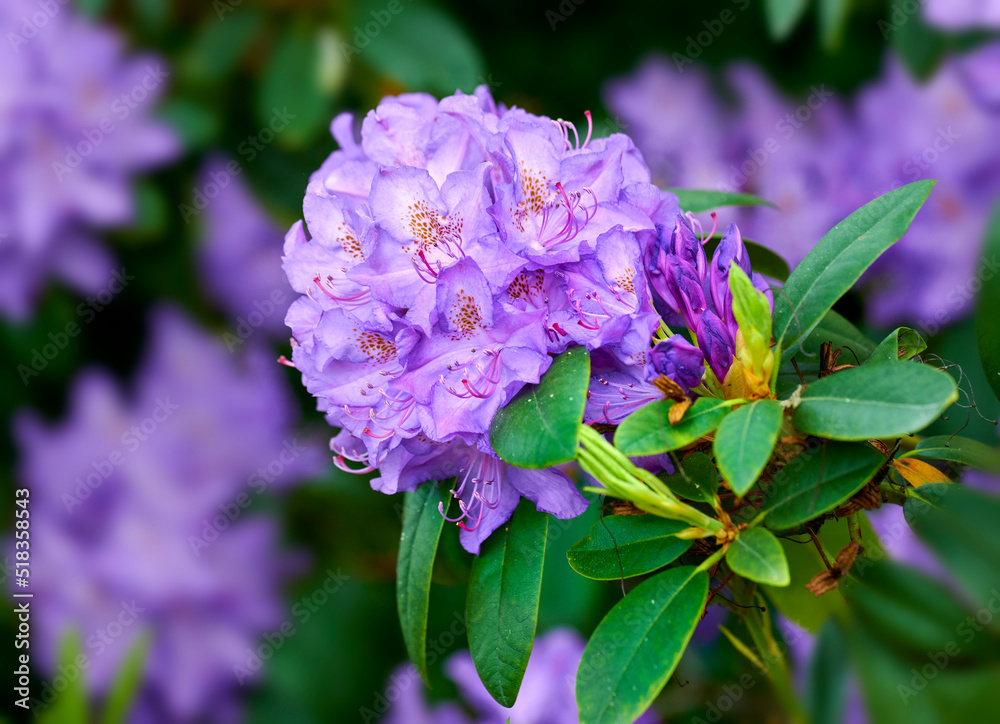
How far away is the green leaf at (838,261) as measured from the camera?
20.1 inches

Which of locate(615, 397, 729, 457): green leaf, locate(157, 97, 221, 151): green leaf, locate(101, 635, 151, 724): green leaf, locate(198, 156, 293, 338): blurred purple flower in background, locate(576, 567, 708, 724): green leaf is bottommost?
locate(101, 635, 151, 724): green leaf

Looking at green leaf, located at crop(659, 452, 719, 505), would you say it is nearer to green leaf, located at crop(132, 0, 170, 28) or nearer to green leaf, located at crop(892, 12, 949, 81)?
green leaf, located at crop(892, 12, 949, 81)

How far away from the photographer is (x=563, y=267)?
52 centimetres

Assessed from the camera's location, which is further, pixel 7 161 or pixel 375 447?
pixel 7 161

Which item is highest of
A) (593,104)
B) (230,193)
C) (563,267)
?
(563,267)

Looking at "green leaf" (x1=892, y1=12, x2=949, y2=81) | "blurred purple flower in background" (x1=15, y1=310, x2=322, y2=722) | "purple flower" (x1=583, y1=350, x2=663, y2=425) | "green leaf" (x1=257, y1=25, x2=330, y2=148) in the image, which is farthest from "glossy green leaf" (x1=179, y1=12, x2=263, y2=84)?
"purple flower" (x1=583, y1=350, x2=663, y2=425)

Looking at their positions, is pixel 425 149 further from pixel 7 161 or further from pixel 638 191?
pixel 7 161

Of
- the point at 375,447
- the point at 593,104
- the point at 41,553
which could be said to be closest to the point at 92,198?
the point at 41,553

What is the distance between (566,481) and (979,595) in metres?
0.28

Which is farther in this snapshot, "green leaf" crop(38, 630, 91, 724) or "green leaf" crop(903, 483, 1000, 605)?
"green leaf" crop(38, 630, 91, 724)

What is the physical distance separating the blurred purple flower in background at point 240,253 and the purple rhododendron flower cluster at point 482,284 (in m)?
0.90

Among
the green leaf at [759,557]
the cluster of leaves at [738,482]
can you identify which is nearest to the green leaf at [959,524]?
the cluster of leaves at [738,482]

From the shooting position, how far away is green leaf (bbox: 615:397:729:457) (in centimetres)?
47

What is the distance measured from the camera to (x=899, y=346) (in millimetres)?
539
